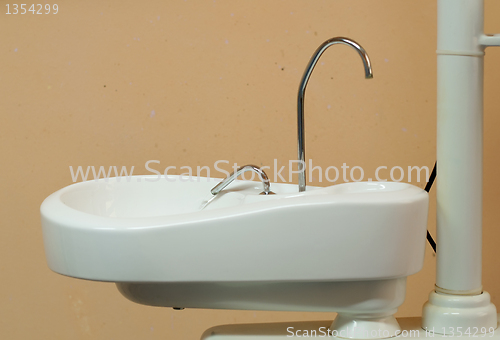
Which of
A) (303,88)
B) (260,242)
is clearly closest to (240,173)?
(303,88)

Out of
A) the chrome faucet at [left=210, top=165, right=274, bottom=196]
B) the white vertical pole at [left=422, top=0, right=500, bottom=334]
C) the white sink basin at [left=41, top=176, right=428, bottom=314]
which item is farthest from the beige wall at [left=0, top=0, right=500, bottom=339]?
Result: the white sink basin at [left=41, top=176, right=428, bottom=314]

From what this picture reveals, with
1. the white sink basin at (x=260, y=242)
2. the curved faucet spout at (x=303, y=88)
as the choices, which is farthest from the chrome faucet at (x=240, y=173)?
the white sink basin at (x=260, y=242)

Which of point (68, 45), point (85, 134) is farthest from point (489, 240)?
point (68, 45)

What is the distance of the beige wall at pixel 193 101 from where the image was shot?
4.02 ft

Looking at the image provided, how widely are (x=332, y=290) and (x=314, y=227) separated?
0.13 m

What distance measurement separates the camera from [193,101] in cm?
128

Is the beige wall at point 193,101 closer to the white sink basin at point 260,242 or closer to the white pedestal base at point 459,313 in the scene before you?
the white pedestal base at point 459,313

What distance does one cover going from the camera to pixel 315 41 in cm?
124

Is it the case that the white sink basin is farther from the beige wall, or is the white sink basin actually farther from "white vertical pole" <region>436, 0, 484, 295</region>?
the beige wall

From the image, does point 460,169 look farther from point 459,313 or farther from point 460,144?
point 459,313

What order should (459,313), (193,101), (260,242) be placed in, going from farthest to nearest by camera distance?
(193,101) < (459,313) < (260,242)

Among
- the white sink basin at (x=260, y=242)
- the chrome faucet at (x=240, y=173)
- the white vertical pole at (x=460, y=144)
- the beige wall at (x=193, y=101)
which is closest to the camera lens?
the white sink basin at (x=260, y=242)

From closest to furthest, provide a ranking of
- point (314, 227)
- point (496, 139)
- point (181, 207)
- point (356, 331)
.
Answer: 1. point (314, 227)
2. point (356, 331)
3. point (181, 207)
4. point (496, 139)

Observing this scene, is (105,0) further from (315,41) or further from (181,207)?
(181,207)
